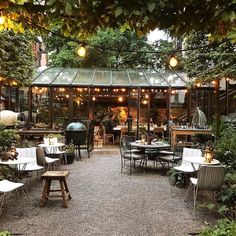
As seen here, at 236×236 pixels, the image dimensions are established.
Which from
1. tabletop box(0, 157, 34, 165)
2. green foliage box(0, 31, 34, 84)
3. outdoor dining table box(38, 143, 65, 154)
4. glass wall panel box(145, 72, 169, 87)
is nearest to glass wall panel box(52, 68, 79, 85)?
glass wall panel box(145, 72, 169, 87)

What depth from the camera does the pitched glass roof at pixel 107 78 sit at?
15.2 m

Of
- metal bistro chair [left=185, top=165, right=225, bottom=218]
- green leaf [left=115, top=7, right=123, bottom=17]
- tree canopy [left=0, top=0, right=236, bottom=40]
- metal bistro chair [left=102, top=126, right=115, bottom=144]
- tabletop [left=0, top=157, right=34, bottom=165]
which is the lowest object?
metal bistro chair [left=185, top=165, right=225, bottom=218]

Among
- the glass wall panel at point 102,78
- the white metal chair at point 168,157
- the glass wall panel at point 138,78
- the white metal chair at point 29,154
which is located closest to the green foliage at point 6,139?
the white metal chair at point 29,154

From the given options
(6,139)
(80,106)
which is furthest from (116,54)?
(6,139)

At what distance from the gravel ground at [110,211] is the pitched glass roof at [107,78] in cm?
737

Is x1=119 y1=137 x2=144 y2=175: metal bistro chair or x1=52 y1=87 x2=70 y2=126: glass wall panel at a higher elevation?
x1=52 y1=87 x2=70 y2=126: glass wall panel

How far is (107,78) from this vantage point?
16000mm

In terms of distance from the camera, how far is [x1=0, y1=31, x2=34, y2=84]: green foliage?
30.5 feet

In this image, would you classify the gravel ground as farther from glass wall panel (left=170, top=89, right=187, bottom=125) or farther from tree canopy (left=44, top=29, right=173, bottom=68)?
tree canopy (left=44, top=29, right=173, bottom=68)

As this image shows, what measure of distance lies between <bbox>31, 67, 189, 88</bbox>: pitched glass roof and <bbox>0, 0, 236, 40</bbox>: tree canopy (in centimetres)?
1141

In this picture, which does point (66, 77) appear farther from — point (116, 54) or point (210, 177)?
point (210, 177)

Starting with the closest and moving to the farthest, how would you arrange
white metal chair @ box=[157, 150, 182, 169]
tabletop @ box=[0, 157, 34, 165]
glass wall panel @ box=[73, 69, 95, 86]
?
1. tabletop @ box=[0, 157, 34, 165]
2. white metal chair @ box=[157, 150, 182, 169]
3. glass wall panel @ box=[73, 69, 95, 86]

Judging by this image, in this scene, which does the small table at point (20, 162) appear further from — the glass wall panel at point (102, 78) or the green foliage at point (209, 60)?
the glass wall panel at point (102, 78)

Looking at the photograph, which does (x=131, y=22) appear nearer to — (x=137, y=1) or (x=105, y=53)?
(x=137, y=1)
